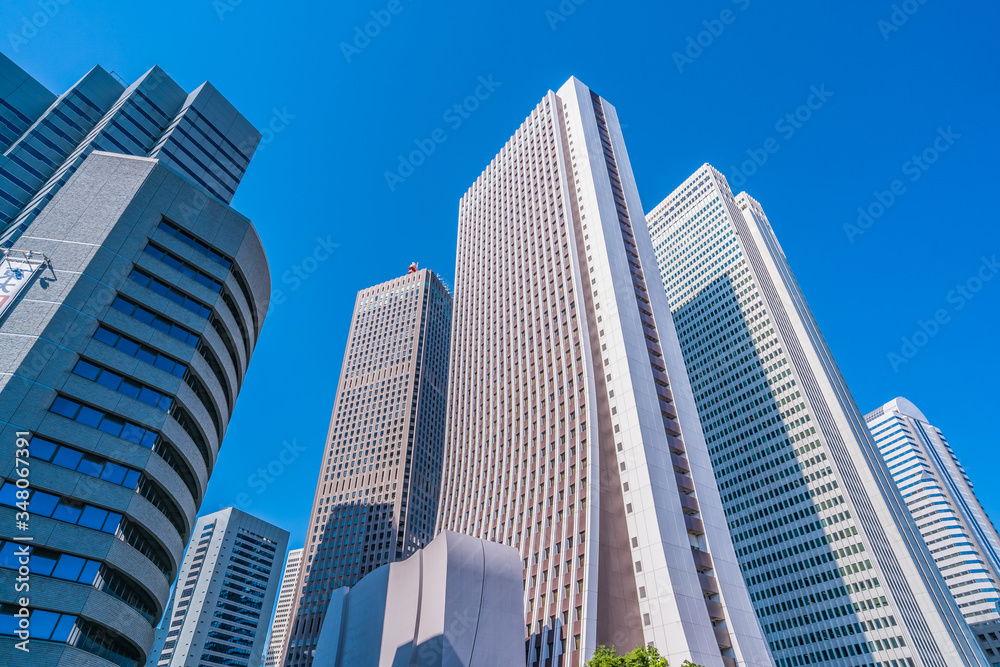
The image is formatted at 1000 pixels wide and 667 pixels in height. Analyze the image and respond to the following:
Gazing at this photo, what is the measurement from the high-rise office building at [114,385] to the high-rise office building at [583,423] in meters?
33.7

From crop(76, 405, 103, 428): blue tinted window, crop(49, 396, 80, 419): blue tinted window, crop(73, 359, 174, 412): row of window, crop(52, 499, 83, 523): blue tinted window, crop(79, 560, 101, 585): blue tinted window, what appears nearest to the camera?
crop(52, 499, 83, 523): blue tinted window

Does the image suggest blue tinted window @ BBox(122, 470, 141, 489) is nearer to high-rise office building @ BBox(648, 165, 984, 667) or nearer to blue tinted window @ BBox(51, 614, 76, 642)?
blue tinted window @ BBox(51, 614, 76, 642)

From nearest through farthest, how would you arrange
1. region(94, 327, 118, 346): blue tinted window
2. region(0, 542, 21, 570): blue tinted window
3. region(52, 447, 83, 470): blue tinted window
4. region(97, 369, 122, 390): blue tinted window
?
region(0, 542, 21, 570): blue tinted window → region(52, 447, 83, 470): blue tinted window → region(97, 369, 122, 390): blue tinted window → region(94, 327, 118, 346): blue tinted window

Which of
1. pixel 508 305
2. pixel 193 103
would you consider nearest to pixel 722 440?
pixel 508 305

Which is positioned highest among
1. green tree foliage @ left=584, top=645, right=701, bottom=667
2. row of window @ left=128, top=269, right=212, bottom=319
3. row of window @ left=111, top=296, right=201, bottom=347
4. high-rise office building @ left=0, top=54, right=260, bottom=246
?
high-rise office building @ left=0, top=54, right=260, bottom=246

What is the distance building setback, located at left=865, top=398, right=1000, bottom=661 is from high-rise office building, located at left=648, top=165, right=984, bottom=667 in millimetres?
81473

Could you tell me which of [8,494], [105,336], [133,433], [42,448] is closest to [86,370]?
[105,336]

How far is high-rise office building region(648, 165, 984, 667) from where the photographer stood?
87312 millimetres

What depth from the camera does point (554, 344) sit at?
7381cm

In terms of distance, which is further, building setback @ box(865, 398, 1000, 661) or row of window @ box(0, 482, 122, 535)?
building setback @ box(865, 398, 1000, 661)

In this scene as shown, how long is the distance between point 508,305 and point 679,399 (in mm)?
34105

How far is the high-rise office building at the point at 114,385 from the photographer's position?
32031 mm

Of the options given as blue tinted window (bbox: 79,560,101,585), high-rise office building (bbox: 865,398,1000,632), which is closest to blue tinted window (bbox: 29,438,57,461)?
blue tinted window (bbox: 79,560,101,585)

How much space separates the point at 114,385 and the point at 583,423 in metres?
42.9
